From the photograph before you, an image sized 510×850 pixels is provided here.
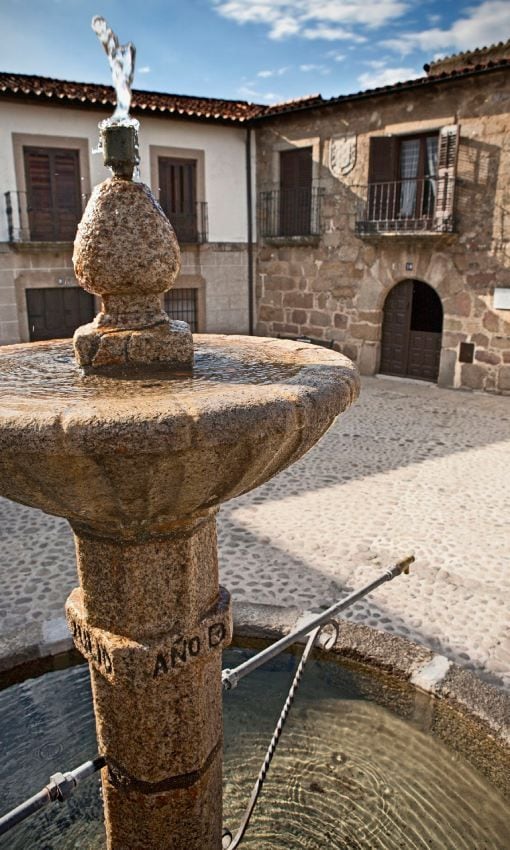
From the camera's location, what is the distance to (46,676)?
4238 millimetres

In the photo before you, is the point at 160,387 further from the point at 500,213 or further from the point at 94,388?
the point at 500,213

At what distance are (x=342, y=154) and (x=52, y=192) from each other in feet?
18.9

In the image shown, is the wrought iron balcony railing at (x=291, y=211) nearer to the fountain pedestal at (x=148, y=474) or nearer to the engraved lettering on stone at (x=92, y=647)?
the fountain pedestal at (x=148, y=474)

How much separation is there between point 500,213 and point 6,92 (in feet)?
29.3

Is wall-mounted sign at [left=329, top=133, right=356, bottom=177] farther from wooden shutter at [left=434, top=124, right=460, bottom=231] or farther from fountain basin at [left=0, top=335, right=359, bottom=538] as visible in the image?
fountain basin at [left=0, top=335, right=359, bottom=538]

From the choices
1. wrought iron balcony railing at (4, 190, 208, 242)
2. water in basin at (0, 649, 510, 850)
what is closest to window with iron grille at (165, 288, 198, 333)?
wrought iron balcony railing at (4, 190, 208, 242)

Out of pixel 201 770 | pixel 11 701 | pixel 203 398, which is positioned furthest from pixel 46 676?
pixel 203 398

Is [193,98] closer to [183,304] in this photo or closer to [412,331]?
[183,304]

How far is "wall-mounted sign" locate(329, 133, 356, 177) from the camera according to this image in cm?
1305

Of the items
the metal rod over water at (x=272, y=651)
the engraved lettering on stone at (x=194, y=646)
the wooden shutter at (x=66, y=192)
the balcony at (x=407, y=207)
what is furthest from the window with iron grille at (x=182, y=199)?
the engraved lettering on stone at (x=194, y=646)

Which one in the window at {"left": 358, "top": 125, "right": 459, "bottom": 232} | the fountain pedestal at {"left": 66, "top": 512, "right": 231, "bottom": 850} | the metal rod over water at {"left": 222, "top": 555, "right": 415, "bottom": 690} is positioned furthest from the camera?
the window at {"left": 358, "top": 125, "right": 459, "bottom": 232}

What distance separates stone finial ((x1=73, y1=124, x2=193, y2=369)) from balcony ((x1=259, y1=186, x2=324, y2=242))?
39.6 ft

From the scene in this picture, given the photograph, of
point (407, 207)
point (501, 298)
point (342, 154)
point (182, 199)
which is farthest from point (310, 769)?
point (182, 199)

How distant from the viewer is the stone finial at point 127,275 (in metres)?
2.32
